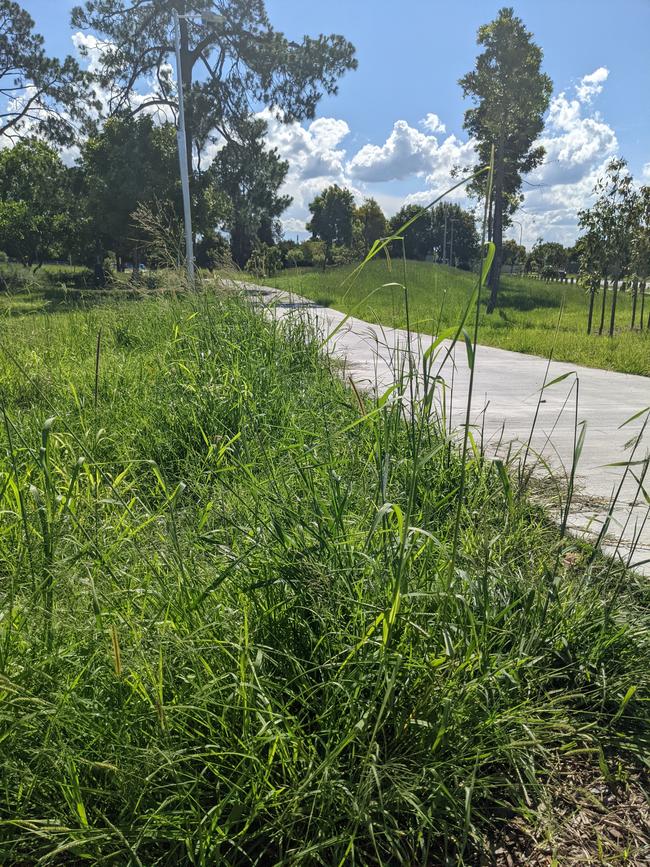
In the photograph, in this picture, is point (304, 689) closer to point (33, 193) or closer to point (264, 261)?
point (264, 261)

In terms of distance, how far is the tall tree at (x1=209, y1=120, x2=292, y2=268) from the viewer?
25.0 metres

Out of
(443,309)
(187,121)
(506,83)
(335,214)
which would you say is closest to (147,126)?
(187,121)

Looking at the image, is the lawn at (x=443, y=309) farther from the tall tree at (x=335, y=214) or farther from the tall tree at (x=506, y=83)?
the tall tree at (x=335, y=214)

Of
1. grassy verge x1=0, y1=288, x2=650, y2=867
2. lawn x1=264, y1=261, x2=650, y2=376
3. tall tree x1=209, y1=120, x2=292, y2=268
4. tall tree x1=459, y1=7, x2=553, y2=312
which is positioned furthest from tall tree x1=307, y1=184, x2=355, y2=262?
grassy verge x1=0, y1=288, x2=650, y2=867

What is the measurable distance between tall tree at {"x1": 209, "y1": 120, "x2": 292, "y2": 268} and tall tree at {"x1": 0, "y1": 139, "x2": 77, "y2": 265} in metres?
6.05

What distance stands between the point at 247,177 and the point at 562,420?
24166 millimetres

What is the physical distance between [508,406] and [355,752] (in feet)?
13.8

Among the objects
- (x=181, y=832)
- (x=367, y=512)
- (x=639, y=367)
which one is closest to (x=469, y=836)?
(x=181, y=832)

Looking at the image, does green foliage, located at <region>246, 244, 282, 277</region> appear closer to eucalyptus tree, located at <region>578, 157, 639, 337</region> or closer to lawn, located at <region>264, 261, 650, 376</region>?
lawn, located at <region>264, 261, 650, 376</region>

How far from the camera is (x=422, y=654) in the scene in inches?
57.8

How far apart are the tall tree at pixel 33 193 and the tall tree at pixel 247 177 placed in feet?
19.9

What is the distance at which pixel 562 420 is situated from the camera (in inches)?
179

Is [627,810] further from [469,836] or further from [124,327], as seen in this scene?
[124,327]

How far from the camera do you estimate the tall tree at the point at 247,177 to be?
24984mm
